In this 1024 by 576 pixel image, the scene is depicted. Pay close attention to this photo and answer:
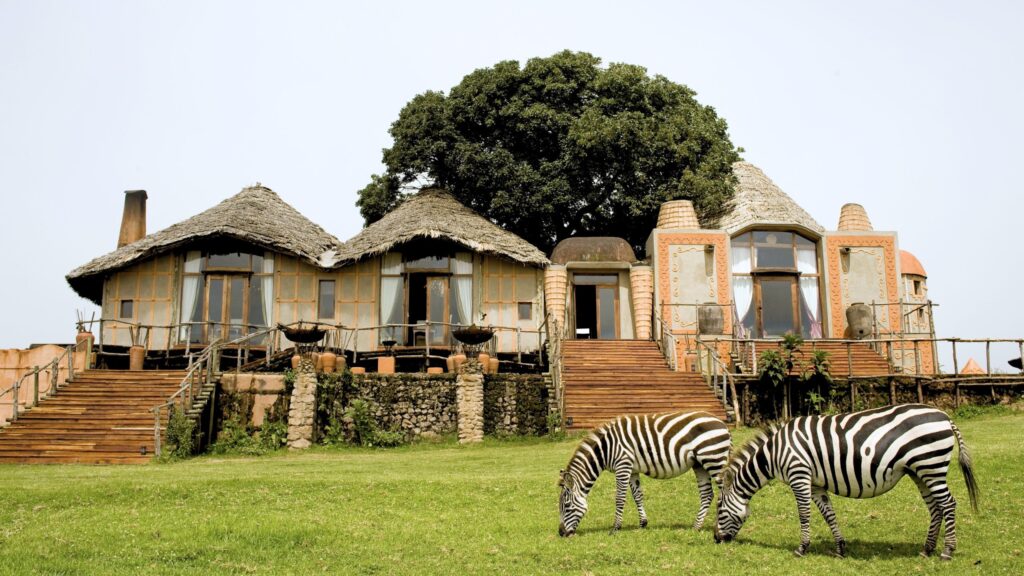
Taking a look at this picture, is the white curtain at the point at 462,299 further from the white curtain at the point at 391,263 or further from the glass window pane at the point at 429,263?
the white curtain at the point at 391,263

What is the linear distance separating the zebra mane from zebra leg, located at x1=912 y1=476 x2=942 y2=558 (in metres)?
1.66

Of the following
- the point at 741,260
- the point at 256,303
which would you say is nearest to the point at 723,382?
the point at 741,260

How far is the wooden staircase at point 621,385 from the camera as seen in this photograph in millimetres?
23781

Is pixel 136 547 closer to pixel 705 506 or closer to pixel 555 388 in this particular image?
pixel 705 506

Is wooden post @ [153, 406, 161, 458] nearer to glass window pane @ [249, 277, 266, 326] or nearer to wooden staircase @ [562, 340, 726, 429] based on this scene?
glass window pane @ [249, 277, 266, 326]

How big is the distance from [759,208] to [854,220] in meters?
3.14

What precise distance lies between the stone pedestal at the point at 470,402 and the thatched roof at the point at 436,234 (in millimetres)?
5784

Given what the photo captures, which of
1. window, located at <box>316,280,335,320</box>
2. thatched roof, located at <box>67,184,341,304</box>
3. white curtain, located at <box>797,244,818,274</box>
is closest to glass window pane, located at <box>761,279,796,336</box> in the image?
white curtain, located at <box>797,244,818,274</box>

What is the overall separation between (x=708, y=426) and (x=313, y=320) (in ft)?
64.3

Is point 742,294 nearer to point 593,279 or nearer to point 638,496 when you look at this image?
point 593,279

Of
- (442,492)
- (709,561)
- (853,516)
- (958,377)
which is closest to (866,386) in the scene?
(958,377)

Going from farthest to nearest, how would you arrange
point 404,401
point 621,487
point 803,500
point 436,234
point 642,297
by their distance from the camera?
point 642,297 → point 436,234 → point 404,401 → point 621,487 → point 803,500

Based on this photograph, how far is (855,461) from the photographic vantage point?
10.8 m

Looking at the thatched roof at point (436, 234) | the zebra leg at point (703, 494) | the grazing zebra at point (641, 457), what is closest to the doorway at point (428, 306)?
the thatched roof at point (436, 234)
